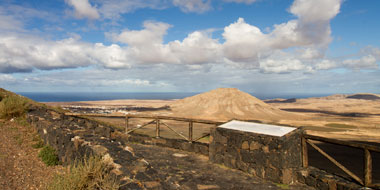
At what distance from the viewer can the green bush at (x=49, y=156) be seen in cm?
695

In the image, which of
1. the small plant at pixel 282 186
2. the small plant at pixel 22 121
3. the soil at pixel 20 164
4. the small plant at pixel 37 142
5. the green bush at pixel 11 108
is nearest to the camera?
the soil at pixel 20 164

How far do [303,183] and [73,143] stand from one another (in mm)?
6268

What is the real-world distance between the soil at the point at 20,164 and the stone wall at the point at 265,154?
5.03 meters

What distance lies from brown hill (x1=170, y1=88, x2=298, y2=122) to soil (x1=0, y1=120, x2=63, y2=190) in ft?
129

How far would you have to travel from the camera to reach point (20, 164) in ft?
21.3

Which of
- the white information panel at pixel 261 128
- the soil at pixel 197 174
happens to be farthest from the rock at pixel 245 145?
the soil at pixel 197 174

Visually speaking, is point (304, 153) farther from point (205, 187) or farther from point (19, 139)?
point (19, 139)

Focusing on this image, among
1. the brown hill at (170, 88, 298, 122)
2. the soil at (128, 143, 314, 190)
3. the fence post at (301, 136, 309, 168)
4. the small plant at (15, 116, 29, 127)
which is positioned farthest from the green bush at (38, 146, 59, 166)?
the brown hill at (170, 88, 298, 122)

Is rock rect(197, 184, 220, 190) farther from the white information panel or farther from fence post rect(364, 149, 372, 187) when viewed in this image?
fence post rect(364, 149, 372, 187)

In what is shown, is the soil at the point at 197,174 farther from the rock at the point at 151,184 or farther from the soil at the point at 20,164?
the soil at the point at 20,164

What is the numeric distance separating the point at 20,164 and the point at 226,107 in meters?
50.4

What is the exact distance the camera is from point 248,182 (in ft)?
20.4

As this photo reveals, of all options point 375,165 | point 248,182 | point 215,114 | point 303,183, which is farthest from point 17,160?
point 215,114

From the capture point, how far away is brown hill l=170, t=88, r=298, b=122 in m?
49.5
